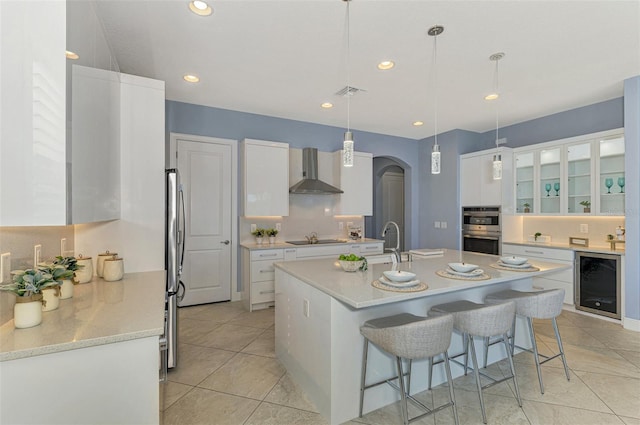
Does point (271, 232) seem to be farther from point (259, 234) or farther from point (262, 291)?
point (262, 291)

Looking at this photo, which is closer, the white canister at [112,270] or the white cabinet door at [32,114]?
the white cabinet door at [32,114]

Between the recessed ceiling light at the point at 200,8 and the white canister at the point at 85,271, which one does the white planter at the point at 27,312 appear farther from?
the recessed ceiling light at the point at 200,8

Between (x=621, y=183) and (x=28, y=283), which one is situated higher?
(x=621, y=183)

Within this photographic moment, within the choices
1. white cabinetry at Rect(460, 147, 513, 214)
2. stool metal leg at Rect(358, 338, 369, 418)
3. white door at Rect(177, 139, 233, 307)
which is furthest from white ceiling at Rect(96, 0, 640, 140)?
stool metal leg at Rect(358, 338, 369, 418)

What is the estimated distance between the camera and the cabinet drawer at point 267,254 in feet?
13.3

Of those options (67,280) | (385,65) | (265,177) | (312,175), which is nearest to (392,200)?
(312,175)

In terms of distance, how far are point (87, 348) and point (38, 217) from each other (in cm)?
54

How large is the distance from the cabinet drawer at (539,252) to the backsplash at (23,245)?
521 centimetres

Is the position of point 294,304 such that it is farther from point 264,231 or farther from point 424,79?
point 424,79

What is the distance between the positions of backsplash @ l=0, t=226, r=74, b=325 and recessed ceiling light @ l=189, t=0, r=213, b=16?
174 centimetres

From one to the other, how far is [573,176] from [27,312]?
548cm

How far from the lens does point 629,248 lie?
3377 mm

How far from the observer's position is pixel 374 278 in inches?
84.0

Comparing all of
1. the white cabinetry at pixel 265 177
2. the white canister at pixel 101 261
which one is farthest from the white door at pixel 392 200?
the white canister at pixel 101 261
